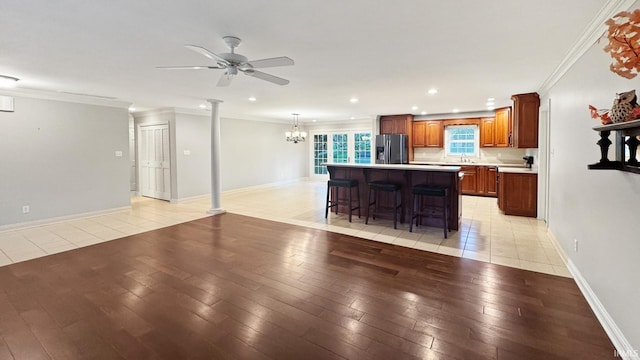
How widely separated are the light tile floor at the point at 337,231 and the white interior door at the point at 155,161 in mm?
633

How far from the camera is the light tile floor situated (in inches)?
145

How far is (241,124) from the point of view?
8992 mm

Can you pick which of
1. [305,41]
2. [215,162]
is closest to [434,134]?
[215,162]

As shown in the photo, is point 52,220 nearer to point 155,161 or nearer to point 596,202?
point 155,161

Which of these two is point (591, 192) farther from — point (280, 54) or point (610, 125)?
point (280, 54)

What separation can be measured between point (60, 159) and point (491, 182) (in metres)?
9.60

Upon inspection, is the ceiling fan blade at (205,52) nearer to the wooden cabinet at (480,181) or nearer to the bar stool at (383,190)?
the bar stool at (383,190)

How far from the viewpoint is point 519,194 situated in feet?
18.0

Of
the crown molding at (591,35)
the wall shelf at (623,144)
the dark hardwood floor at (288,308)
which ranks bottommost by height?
the dark hardwood floor at (288,308)

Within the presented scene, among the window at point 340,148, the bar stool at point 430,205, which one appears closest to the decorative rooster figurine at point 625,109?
the bar stool at point 430,205

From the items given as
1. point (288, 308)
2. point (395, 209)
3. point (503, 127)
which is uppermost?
point (503, 127)

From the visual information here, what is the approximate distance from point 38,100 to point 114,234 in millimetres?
2919

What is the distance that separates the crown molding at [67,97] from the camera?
489 cm

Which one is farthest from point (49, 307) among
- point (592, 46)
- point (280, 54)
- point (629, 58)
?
point (592, 46)
